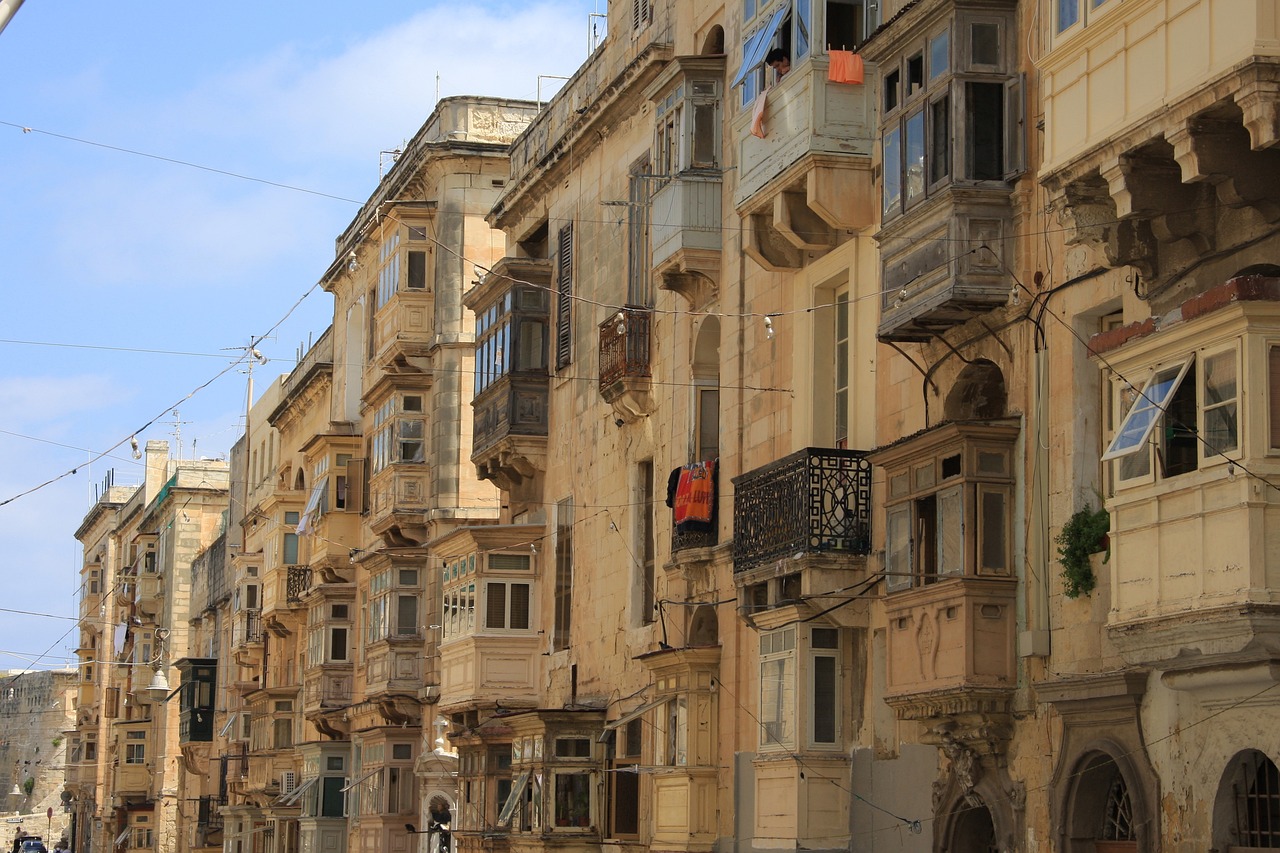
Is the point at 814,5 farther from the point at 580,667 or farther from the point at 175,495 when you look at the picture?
the point at 175,495

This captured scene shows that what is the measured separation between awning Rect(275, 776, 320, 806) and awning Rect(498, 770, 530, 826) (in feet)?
48.6

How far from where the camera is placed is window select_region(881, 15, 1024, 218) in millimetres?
17719

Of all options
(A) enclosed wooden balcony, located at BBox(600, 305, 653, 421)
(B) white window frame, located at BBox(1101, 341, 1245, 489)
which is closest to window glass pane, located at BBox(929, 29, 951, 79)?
(B) white window frame, located at BBox(1101, 341, 1245, 489)

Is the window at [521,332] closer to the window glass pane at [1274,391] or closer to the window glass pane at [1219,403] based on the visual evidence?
the window glass pane at [1219,403]

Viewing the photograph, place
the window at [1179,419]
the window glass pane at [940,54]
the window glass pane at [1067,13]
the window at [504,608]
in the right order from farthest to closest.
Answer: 1. the window at [504,608]
2. the window glass pane at [940,54]
3. the window glass pane at [1067,13]
4. the window at [1179,419]

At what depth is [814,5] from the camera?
2134cm

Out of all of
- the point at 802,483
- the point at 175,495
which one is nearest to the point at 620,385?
the point at 802,483

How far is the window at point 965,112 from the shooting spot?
17719 mm

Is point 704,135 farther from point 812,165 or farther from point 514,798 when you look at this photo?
point 514,798

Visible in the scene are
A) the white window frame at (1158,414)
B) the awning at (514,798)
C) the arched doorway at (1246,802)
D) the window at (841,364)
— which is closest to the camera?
the white window frame at (1158,414)

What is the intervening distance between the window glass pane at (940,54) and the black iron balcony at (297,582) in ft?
104

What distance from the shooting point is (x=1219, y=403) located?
13633mm

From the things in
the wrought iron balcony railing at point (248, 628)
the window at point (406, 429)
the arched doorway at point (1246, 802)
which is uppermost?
the window at point (406, 429)

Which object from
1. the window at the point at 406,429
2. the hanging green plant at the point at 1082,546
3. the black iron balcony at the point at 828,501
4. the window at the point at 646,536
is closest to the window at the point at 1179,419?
the hanging green plant at the point at 1082,546
